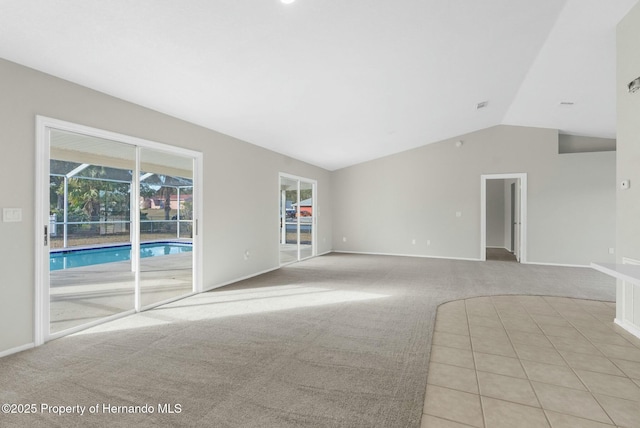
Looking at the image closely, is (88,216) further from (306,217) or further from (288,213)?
(306,217)

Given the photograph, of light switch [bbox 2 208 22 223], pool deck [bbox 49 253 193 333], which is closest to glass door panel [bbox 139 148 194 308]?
pool deck [bbox 49 253 193 333]

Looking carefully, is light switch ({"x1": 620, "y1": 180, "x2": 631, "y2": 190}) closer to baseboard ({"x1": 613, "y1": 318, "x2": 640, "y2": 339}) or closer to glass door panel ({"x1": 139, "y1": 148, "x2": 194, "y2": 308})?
baseboard ({"x1": 613, "y1": 318, "x2": 640, "y2": 339})

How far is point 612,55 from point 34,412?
6.51 metres

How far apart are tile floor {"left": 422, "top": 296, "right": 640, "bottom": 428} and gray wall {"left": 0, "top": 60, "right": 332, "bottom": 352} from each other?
3203 mm

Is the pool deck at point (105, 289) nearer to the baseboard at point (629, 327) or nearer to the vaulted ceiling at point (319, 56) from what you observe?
the vaulted ceiling at point (319, 56)

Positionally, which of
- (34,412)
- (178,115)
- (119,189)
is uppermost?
(178,115)

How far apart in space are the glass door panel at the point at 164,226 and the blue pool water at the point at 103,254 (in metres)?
0.03

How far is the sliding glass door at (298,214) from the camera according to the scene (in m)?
7.53

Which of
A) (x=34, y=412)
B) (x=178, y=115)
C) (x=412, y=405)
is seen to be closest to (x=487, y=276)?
(x=412, y=405)

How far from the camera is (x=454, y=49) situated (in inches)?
138

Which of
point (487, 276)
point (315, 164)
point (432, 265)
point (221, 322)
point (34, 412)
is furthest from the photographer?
point (315, 164)

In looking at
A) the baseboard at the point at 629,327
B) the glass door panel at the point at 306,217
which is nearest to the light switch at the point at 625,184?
the baseboard at the point at 629,327

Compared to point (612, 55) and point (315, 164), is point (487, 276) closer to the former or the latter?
point (612, 55)

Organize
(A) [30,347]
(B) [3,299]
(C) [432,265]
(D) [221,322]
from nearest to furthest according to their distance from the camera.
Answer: (B) [3,299], (A) [30,347], (D) [221,322], (C) [432,265]
